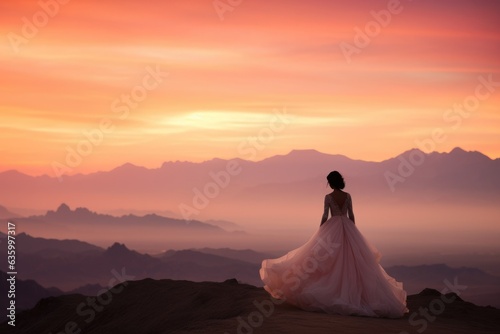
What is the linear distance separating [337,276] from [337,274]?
2.2 inches

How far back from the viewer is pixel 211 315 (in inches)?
977

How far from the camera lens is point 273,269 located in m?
20.6

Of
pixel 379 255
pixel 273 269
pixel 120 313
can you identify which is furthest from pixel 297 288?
pixel 120 313

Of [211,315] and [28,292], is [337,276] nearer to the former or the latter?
[211,315]

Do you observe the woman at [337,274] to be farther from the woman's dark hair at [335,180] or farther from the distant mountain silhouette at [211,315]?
the distant mountain silhouette at [211,315]

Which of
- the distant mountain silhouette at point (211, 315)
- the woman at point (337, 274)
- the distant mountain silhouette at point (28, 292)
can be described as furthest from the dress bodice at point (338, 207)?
the distant mountain silhouette at point (28, 292)

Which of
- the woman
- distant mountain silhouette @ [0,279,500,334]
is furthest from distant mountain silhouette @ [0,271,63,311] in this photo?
the woman

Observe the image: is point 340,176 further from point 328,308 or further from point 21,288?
point 21,288

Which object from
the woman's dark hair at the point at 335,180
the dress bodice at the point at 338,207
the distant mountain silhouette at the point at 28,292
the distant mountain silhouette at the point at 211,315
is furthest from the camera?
the distant mountain silhouette at the point at 28,292

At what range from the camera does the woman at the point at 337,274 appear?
1952 centimetres

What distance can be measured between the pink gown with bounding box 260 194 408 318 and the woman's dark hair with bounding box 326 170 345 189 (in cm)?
43

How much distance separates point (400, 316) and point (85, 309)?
20441 millimetres

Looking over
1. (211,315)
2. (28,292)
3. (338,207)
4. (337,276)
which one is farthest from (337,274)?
(28,292)

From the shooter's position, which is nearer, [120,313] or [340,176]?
[340,176]
